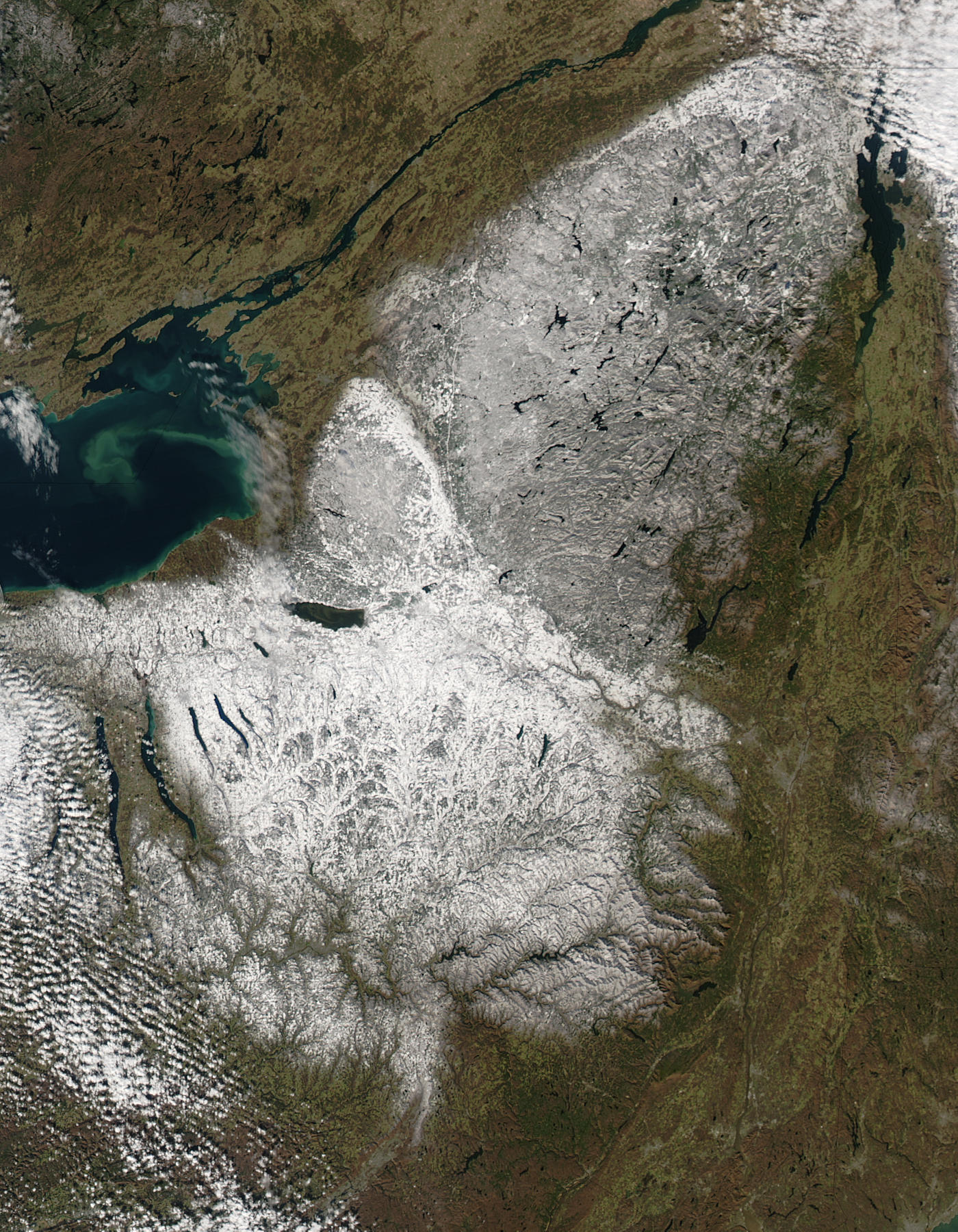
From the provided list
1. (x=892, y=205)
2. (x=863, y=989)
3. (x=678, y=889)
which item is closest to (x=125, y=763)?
(x=678, y=889)

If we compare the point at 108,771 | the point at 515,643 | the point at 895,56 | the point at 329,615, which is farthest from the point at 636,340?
the point at 108,771

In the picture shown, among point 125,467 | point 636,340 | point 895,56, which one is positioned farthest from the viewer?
point 125,467

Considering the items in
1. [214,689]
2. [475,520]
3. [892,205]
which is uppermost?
[892,205]

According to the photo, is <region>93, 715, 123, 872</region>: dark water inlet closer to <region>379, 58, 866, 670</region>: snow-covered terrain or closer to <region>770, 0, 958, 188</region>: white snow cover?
<region>379, 58, 866, 670</region>: snow-covered terrain

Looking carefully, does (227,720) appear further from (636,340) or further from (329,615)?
(636,340)

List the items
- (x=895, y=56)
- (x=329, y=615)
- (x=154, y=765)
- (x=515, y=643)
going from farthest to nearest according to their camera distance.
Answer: (x=154, y=765) → (x=329, y=615) → (x=515, y=643) → (x=895, y=56)

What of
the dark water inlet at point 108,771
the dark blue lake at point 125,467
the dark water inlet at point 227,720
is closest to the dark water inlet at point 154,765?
the dark water inlet at point 108,771

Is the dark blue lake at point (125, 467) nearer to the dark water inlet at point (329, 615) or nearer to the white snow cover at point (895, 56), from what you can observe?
the dark water inlet at point (329, 615)

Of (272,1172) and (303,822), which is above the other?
(303,822)

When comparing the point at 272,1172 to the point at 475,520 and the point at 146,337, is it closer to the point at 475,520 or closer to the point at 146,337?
the point at 475,520
